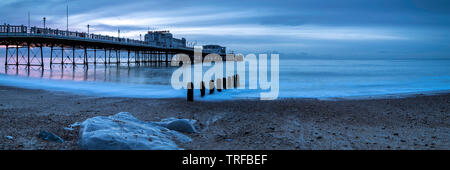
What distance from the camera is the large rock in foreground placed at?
3.95 metres

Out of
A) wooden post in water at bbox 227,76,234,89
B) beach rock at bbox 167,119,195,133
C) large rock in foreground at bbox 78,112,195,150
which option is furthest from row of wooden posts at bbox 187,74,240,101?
large rock in foreground at bbox 78,112,195,150

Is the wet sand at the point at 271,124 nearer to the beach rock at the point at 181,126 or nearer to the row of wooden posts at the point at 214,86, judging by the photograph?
the beach rock at the point at 181,126

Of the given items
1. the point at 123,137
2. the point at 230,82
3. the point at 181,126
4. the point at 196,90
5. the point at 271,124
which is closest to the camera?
the point at 123,137

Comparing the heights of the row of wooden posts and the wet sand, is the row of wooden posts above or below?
above

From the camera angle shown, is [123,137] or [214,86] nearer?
[123,137]

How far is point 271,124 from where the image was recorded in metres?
6.58

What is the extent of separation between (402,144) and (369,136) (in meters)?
0.64

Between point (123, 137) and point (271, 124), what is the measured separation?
11.1 ft

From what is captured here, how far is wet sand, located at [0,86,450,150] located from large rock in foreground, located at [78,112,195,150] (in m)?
0.32

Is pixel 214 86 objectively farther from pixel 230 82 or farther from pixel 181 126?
pixel 181 126

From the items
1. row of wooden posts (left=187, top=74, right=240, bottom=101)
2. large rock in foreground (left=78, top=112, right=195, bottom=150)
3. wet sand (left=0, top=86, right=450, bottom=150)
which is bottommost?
wet sand (left=0, top=86, right=450, bottom=150)

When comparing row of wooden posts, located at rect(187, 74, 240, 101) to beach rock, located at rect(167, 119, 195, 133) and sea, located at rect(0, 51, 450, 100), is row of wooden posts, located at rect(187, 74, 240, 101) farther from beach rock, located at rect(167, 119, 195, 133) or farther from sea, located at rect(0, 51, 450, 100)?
beach rock, located at rect(167, 119, 195, 133)

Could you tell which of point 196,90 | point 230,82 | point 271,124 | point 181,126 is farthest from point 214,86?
point 181,126
